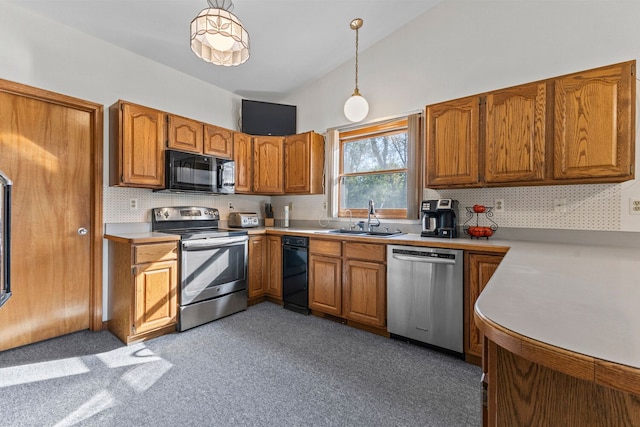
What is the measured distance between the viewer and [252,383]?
187 cm

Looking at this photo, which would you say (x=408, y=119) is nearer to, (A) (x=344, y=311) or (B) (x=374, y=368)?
(A) (x=344, y=311)

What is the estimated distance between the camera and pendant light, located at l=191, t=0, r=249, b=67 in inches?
74.7

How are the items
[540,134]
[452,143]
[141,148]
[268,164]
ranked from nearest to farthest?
[540,134] < [452,143] < [141,148] < [268,164]

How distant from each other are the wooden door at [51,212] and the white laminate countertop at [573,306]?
3.27 metres

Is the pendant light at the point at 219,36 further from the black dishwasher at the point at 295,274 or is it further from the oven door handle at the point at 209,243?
the black dishwasher at the point at 295,274

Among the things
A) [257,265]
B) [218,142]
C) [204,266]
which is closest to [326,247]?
[257,265]

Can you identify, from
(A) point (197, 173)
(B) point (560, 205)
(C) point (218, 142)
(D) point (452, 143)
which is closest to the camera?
(B) point (560, 205)

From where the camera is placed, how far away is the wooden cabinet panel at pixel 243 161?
11.7 feet

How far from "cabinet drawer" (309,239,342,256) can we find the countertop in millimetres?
1642

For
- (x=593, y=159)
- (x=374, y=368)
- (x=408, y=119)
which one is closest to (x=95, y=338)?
(x=374, y=368)

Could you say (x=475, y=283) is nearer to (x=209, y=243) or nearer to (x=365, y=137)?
(x=365, y=137)

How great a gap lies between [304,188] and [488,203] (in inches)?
80.4

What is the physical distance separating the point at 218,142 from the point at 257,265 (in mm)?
1554

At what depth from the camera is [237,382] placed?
188 cm
